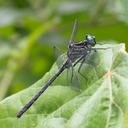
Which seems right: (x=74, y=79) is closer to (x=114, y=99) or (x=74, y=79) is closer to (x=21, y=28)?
(x=114, y=99)

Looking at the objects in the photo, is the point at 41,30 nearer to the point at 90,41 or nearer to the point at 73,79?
the point at 90,41

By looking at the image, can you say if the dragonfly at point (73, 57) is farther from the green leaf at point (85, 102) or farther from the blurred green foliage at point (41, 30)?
the blurred green foliage at point (41, 30)

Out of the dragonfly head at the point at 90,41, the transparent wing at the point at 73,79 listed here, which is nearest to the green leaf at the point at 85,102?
the transparent wing at the point at 73,79

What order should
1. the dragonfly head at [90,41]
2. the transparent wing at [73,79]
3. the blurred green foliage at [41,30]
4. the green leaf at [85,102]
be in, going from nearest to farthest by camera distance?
the green leaf at [85,102], the transparent wing at [73,79], the dragonfly head at [90,41], the blurred green foliage at [41,30]

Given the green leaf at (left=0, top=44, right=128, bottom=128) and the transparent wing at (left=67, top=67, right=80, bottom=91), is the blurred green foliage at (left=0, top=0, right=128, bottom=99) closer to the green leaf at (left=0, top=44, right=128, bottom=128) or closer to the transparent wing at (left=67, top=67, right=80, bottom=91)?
the transparent wing at (left=67, top=67, right=80, bottom=91)

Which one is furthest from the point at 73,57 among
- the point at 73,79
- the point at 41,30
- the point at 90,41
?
the point at 41,30

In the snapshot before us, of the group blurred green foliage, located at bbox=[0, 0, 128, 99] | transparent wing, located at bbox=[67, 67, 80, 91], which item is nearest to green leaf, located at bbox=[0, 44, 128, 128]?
transparent wing, located at bbox=[67, 67, 80, 91]

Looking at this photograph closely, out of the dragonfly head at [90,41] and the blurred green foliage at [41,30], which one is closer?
the dragonfly head at [90,41]
